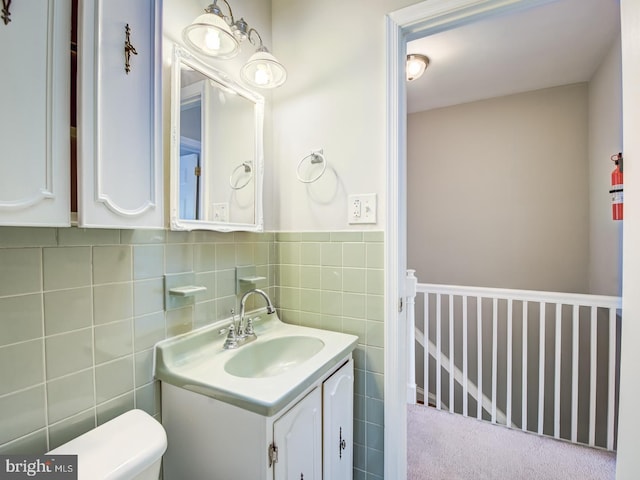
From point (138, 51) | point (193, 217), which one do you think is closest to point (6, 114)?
point (138, 51)

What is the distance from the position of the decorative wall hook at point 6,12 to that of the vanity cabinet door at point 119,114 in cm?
12

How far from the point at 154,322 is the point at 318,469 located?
770mm

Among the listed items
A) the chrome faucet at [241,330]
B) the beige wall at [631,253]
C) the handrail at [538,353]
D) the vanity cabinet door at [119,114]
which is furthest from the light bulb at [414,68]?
the chrome faucet at [241,330]

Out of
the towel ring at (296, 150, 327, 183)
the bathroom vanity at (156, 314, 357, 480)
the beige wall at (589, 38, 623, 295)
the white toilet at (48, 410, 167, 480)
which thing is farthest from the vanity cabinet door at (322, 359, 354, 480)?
the beige wall at (589, 38, 623, 295)

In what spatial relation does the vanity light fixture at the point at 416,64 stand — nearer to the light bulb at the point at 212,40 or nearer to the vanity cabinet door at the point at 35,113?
the light bulb at the point at 212,40

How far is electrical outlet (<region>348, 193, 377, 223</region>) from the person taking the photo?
1.32 m

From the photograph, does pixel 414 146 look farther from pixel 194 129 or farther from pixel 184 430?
pixel 184 430

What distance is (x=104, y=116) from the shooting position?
75 cm

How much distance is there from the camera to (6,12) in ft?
1.91

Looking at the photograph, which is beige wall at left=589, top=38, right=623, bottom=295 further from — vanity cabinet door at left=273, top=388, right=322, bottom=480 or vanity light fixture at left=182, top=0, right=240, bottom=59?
vanity light fixture at left=182, top=0, right=240, bottom=59

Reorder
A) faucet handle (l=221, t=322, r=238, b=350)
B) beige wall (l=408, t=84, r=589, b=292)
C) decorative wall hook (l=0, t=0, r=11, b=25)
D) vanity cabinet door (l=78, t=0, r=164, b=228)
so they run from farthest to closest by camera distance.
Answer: beige wall (l=408, t=84, r=589, b=292), faucet handle (l=221, t=322, r=238, b=350), vanity cabinet door (l=78, t=0, r=164, b=228), decorative wall hook (l=0, t=0, r=11, b=25)

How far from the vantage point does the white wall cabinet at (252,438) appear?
835 mm

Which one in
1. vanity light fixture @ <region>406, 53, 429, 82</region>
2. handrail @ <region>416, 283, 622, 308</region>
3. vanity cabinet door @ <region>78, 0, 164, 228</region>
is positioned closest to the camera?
vanity cabinet door @ <region>78, 0, 164, 228</region>

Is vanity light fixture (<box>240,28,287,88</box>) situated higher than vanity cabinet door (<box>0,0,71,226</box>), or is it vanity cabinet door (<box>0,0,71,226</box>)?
vanity light fixture (<box>240,28,287,88</box>)
